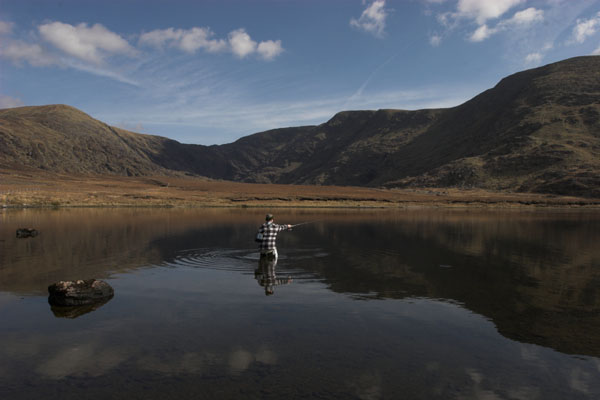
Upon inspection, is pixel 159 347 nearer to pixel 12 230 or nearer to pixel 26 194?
pixel 12 230

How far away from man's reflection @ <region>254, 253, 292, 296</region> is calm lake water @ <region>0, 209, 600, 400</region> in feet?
0.55

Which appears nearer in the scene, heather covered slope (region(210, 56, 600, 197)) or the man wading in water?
the man wading in water

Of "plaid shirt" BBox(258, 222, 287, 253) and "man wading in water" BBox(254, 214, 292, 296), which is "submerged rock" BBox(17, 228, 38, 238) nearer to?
"man wading in water" BBox(254, 214, 292, 296)

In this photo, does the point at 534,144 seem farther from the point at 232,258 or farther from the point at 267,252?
the point at 267,252

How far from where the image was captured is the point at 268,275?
16281 mm

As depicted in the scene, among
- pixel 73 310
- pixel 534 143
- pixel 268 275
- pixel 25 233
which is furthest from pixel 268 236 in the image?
pixel 534 143

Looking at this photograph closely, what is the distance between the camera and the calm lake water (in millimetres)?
6957

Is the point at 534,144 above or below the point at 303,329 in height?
above

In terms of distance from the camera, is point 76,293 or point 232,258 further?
point 232,258

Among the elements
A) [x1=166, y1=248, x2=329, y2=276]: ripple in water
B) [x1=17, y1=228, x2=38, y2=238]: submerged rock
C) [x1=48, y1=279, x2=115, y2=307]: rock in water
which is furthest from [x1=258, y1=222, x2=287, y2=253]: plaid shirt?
[x1=17, y1=228, x2=38, y2=238]: submerged rock

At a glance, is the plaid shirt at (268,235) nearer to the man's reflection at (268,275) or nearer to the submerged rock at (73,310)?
the man's reflection at (268,275)

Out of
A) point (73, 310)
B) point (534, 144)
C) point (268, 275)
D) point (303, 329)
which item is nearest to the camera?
point (303, 329)

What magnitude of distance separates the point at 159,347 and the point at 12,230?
3006 centimetres

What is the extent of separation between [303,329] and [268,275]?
6.73 m
